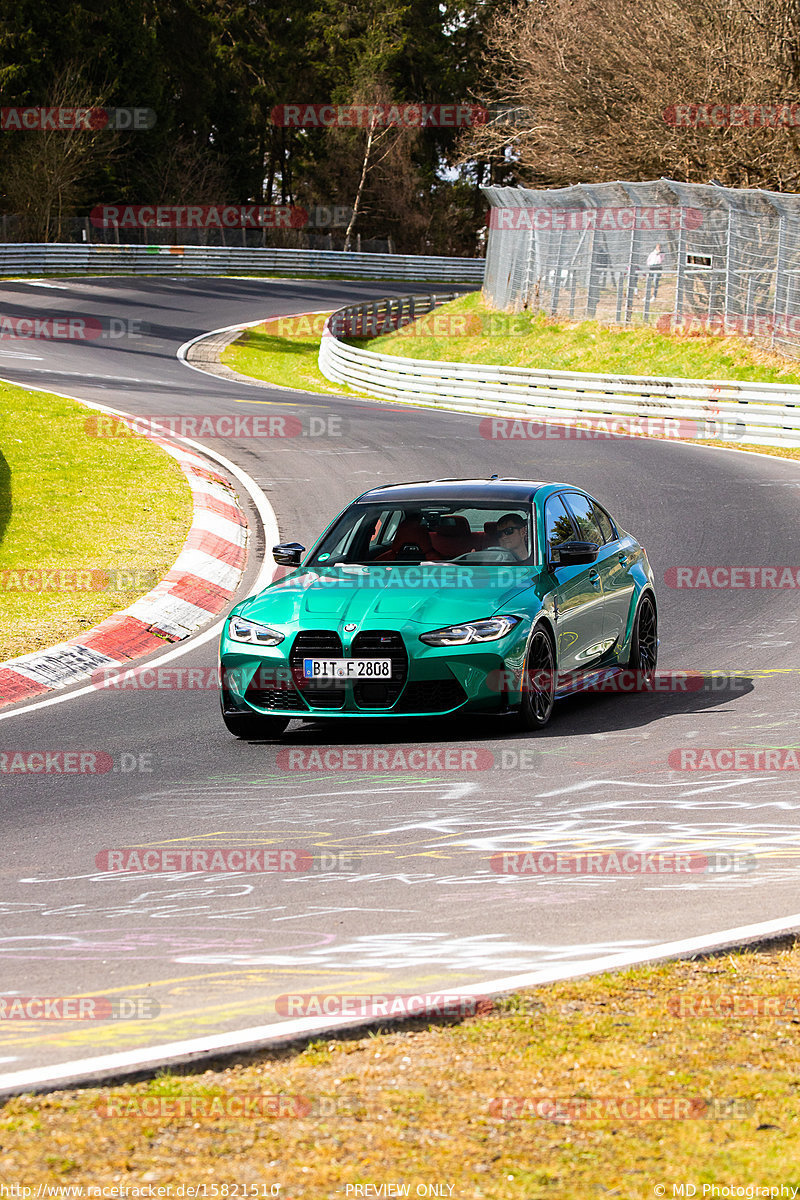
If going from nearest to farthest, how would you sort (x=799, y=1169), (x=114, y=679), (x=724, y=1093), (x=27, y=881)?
(x=799, y=1169) → (x=724, y=1093) → (x=27, y=881) → (x=114, y=679)

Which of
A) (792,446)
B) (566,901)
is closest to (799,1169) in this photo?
(566,901)

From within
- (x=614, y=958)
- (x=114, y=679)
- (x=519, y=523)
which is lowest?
(x=114, y=679)

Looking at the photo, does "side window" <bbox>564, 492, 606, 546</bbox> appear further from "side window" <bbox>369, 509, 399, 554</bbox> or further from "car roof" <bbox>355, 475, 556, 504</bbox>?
"side window" <bbox>369, 509, 399, 554</bbox>

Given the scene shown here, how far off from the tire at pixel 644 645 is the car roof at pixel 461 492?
3.82ft

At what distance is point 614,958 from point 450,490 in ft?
19.2

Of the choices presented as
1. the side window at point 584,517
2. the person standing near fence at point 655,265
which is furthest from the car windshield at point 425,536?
the person standing near fence at point 655,265

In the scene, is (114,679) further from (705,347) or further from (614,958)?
(705,347)

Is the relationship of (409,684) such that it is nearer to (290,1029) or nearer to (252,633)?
(252,633)

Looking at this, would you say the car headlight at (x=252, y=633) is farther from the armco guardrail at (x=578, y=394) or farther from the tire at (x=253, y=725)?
the armco guardrail at (x=578, y=394)

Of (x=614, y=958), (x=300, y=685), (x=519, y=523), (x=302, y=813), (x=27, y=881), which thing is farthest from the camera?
(x=519, y=523)

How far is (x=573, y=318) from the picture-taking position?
3916cm

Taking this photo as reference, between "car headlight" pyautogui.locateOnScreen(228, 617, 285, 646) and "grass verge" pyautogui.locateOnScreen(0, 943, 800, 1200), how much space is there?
4.82 m

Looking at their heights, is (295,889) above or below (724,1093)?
below

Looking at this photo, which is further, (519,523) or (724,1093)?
(519,523)
